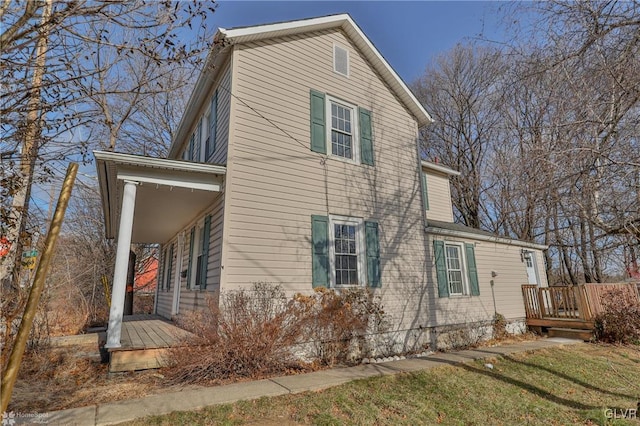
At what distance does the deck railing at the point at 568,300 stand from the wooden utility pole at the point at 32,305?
12.7m

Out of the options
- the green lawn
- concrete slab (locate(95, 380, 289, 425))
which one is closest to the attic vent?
the green lawn

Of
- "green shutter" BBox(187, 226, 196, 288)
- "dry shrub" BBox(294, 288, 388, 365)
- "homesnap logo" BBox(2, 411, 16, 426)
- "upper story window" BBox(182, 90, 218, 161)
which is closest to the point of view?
"homesnap logo" BBox(2, 411, 16, 426)

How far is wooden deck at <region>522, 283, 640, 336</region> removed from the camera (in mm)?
10109

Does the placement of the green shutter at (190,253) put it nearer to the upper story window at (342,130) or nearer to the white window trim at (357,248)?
the white window trim at (357,248)

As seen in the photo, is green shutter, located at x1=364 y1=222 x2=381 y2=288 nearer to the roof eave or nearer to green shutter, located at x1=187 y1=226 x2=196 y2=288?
the roof eave

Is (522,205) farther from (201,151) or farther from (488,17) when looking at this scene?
(201,151)

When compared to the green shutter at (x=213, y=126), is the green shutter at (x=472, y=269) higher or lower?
lower

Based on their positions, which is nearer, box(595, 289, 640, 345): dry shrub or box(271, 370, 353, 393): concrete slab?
box(271, 370, 353, 393): concrete slab

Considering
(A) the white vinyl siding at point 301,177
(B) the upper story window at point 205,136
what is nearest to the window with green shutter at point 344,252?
(A) the white vinyl siding at point 301,177

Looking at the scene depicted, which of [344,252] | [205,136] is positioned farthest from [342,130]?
[205,136]

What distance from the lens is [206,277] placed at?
7305mm

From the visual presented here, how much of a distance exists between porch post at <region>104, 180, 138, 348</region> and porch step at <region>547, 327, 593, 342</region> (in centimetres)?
1173

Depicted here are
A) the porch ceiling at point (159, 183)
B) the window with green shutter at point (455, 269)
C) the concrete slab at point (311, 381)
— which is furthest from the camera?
the window with green shutter at point (455, 269)

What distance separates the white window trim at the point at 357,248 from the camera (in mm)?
7680
